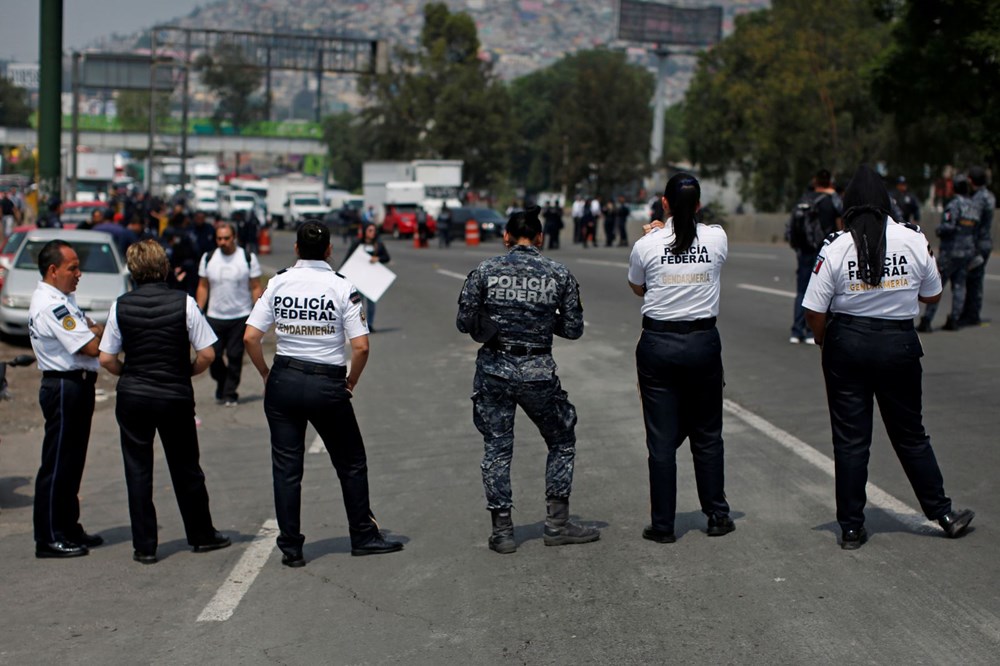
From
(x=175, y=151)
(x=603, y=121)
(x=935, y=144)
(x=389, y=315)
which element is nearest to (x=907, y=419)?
(x=389, y=315)

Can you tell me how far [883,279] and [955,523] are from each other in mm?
1460

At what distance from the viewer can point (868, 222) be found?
695 cm

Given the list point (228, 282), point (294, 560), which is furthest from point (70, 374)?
point (228, 282)

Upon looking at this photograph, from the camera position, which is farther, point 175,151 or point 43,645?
point 175,151

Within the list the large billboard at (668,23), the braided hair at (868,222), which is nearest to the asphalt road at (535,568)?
the braided hair at (868,222)

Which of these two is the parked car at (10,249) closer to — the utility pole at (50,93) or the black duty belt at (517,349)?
the utility pole at (50,93)

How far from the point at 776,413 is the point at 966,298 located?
6.50m

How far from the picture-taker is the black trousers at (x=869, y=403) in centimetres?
698

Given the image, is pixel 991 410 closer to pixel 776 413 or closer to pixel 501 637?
pixel 776 413

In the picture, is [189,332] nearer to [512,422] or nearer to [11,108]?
[512,422]

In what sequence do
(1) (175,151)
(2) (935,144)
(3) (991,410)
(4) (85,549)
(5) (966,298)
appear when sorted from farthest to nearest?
(1) (175,151) < (2) (935,144) < (5) (966,298) < (3) (991,410) < (4) (85,549)

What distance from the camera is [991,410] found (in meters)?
11.5

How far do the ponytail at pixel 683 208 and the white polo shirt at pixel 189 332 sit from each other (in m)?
2.69

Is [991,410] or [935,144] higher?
[935,144]
